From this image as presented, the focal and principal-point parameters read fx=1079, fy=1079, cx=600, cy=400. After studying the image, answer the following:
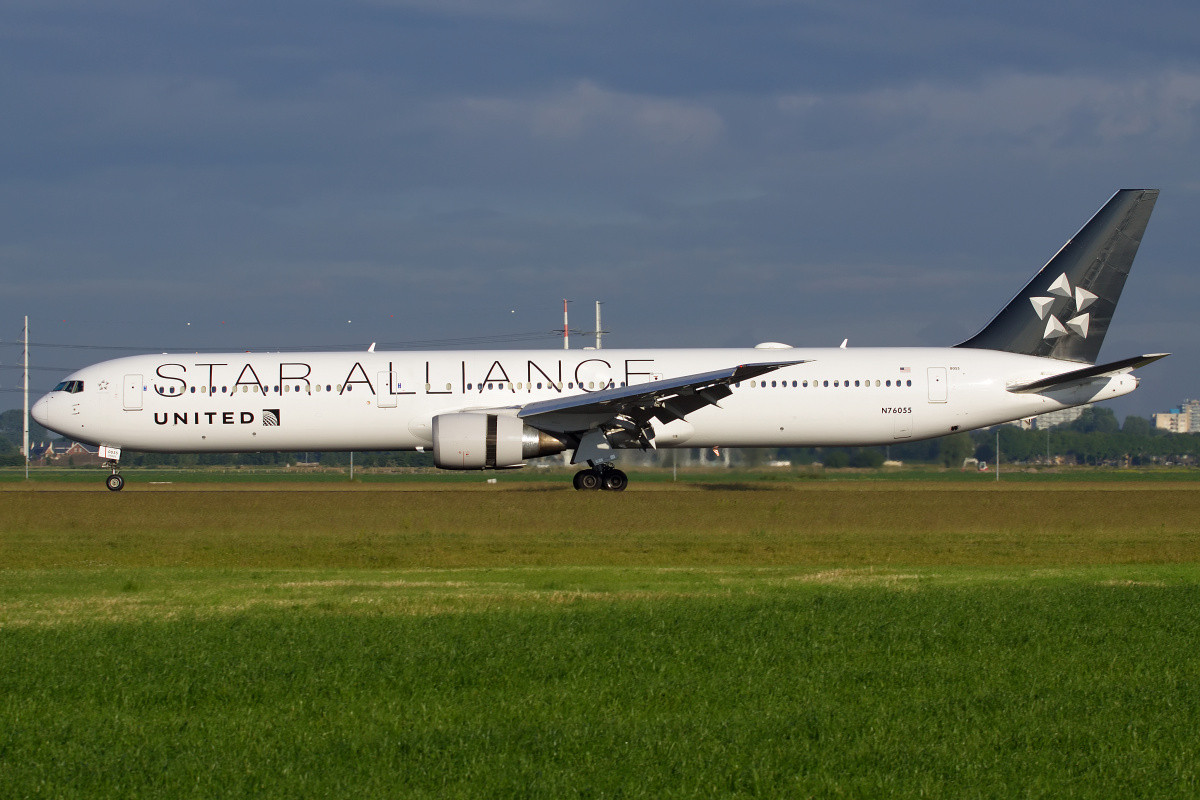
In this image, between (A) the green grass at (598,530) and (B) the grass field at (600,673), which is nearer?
(B) the grass field at (600,673)

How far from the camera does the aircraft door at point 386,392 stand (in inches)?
975

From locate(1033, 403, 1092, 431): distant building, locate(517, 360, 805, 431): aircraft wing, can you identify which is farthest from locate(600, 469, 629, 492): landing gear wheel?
locate(1033, 403, 1092, 431): distant building

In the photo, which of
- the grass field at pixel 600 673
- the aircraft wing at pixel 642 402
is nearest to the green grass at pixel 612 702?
the grass field at pixel 600 673

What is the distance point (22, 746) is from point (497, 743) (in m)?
2.29

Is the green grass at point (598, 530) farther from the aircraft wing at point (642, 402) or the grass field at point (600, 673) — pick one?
the aircraft wing at point (642, 402)

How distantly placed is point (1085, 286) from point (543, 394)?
12.6 meters

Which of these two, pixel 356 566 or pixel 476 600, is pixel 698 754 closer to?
pixel 476 600

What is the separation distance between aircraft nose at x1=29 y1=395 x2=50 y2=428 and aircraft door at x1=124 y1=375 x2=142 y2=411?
2344 millimetres

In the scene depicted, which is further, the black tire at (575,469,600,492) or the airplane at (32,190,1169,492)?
the airplane at (32,190,1169,492)

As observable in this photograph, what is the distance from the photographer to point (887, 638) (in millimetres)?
7543

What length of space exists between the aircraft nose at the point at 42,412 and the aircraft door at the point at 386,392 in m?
8.35

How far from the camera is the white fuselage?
24.7 meters

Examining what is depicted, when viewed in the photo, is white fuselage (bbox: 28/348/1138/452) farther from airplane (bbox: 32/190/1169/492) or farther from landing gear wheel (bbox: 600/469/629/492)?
landing gear wheel (bbox: 600/469/629/492)

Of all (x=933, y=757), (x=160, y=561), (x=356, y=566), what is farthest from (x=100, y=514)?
(x=933, y=757)
